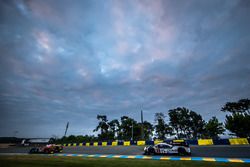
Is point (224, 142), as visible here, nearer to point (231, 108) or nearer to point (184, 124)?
point (231, 108)

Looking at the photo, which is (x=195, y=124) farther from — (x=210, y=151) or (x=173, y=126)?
(x=210, y=151)

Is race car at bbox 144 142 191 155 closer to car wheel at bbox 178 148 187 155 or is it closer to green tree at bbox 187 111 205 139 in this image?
car wheel at bbox 178 148 187 155

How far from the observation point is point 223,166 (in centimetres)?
778

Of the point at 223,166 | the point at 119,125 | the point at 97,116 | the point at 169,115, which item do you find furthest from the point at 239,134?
the point at 97,116

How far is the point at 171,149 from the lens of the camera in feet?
44.0

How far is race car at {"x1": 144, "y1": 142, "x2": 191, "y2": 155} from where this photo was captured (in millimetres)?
12992

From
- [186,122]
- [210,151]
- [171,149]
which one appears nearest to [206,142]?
[210,151]

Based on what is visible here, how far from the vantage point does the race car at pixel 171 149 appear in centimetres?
1299

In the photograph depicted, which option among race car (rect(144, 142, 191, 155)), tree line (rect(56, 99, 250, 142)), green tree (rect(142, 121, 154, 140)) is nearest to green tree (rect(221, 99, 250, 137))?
tree line (rect(56, 99, 250, 142))

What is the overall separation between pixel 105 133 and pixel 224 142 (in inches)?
2479

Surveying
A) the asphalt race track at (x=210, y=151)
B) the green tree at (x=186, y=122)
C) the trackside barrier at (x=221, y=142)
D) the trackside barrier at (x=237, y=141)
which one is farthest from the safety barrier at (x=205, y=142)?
the green tree at (x=186, y=122)

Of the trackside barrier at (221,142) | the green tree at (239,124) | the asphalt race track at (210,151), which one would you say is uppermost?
the green tree at (239,124)

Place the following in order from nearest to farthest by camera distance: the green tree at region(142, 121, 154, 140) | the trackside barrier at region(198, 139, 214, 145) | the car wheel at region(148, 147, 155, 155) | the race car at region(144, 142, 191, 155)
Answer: the race car at region(144, 142, 191, 155) → the car wheel at region(148, 147, 155, 155) → the trackside barrier at region(198, 139, 214, 145) → the green tree at region(142, 121, 154, 140)

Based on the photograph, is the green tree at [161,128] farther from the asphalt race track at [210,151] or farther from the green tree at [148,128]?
the asphalt race track at [210,151]
